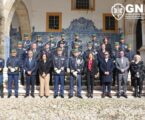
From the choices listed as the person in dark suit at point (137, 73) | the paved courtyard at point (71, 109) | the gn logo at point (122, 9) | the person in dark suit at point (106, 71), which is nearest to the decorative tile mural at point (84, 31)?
the gn logo at point (122, 9)

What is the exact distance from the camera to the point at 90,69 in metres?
13.6

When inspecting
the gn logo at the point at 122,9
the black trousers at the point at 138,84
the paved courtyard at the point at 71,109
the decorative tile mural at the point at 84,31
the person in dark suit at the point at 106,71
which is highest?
the gn logo at the point at 122,9

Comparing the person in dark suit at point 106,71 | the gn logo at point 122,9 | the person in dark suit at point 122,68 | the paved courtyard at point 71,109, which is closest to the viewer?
the paved courtyard at point 71,109

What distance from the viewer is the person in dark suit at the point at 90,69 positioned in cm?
1359

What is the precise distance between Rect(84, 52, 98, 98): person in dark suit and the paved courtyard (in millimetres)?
490

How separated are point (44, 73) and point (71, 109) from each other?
2.69m

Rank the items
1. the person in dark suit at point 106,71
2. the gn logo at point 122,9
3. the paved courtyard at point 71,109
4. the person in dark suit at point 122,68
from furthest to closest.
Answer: the gn logo at point 122,9 → the person in dark suit at point 122,68 → the person in dark suit at point 106,71 → the paved courtyard at point 71,109

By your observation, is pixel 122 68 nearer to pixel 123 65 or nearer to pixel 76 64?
pixel 123 65

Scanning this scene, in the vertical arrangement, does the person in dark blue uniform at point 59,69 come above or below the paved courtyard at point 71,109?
above

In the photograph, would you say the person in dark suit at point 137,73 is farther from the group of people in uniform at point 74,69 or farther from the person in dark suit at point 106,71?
the person in dark suit at point 106,71

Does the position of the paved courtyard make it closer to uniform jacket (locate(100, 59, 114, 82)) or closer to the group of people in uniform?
the group of people in uniform

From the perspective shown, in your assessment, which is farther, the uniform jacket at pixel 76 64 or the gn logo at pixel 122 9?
the gn logo at pixel 122 9

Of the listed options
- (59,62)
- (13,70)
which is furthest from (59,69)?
(13,70)

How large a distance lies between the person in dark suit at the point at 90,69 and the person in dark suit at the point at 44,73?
1.20 metres
